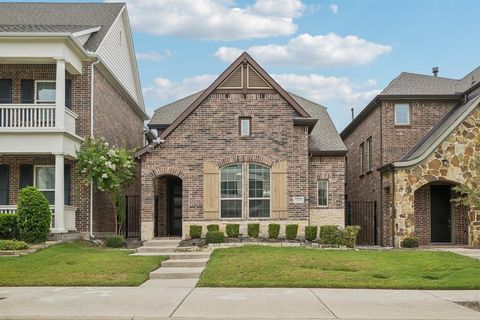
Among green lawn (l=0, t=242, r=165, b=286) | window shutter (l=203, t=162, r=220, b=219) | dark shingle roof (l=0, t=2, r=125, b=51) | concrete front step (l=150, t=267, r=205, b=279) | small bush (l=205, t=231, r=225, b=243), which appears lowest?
concrete front step (l=150, t=267, r=205, b=279)

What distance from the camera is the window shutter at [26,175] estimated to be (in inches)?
875

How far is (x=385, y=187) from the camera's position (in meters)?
24.1

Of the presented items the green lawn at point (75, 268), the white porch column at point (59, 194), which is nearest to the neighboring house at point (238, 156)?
the white porch column at point (59, 194)

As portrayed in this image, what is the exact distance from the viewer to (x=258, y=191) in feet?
74.1

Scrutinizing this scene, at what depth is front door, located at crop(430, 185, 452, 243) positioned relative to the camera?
23688 millimetres

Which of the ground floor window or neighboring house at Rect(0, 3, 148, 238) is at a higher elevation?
neighboring house at Rect(0, 3, 148, 238)

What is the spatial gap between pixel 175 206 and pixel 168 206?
461 millimetres

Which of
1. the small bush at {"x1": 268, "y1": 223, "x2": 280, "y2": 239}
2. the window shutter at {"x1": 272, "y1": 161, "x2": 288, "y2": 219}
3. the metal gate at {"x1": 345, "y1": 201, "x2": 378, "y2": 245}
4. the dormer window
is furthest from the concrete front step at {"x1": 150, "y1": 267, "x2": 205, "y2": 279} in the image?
the metal gate at {"x1": 345, "y1": 201, "x2": 378, "y2": 245}

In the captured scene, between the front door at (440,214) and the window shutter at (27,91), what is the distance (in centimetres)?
1538

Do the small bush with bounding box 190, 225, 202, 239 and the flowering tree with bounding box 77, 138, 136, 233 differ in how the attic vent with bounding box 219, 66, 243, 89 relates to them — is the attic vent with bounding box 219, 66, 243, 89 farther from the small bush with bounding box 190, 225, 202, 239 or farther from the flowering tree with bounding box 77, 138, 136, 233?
the small bush with bounding box 190, 225, 202, 239

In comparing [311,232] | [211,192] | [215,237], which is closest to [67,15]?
[211,192]

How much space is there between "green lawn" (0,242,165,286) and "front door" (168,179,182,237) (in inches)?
252

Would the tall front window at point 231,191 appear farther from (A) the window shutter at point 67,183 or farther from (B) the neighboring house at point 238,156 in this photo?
(A) the window shutter at point 67,183

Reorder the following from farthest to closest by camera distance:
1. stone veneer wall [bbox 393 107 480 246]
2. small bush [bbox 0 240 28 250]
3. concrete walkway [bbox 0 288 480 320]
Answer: stone veneer wall [bbox 393 107 480 246] → small bush [bbox 0 240 28 250] → concrete walkway [bbox 0 288 480 320]
